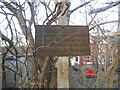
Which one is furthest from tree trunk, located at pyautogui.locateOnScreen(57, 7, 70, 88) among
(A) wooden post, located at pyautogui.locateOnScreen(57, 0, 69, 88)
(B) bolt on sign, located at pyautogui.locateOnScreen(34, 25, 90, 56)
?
(B) bolt on sign, located at pyautogui.locateOnScreen(34, 25, 90, 56)

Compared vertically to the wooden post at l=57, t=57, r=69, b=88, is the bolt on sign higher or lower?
higher

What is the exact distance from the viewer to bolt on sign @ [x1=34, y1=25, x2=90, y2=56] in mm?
1565

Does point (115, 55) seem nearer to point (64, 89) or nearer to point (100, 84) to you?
point (100, 84)

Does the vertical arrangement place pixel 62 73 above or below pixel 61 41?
below

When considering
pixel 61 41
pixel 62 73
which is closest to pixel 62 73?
pixel 62 73

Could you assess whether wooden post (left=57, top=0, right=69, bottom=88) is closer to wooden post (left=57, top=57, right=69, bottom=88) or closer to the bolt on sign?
wooden post (left=57, top=57, right=69, bottom=88)

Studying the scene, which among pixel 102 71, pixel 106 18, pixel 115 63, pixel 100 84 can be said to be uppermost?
pixel 106 18

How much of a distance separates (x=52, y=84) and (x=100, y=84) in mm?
1041

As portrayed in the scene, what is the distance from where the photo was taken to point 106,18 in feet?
8.61

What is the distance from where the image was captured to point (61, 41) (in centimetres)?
162

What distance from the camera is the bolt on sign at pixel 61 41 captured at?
1.56m

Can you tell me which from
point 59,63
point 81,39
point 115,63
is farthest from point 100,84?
point 81,39

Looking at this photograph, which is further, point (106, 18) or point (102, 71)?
point (106, 18)

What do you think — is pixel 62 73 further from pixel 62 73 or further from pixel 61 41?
pixel 61 41
